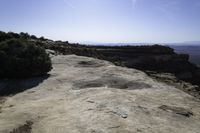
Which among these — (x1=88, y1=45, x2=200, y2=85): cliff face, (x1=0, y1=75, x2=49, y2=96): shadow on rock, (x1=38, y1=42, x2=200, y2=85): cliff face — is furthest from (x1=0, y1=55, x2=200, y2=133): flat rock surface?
(x1=88, y1=45, x2=200, y2=85): cliff face

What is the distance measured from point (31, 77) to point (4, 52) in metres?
2.05

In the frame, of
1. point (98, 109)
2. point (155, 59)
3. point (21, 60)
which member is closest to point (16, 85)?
point (21, 60)

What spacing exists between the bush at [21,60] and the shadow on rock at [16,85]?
58cm

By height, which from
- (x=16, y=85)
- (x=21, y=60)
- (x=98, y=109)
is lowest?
(x=16, y=85)

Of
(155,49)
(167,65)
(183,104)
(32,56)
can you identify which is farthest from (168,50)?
(183,104)

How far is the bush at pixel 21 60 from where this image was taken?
15727 millimetres

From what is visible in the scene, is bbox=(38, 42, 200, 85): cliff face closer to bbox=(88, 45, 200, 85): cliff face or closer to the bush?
bbox=(88, 45, 200, 85): cliff face

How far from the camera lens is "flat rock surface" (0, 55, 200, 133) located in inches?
314

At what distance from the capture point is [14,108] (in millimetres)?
10359

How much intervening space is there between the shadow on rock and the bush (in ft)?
1.92

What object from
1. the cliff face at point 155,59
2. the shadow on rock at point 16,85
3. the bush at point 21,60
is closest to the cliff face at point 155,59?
the cliff face at point 155,59

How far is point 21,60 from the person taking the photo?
626 inches

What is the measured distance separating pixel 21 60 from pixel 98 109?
321 inches

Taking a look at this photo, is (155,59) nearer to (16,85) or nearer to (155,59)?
(155,59)
